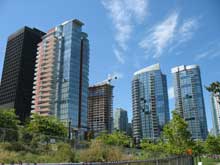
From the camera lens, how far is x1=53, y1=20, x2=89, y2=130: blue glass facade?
321ft

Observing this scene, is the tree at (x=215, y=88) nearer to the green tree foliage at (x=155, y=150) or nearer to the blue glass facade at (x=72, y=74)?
the green tree foliage at (x=155, y=150)

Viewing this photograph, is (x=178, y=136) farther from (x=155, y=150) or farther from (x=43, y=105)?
(x=43, y=105)

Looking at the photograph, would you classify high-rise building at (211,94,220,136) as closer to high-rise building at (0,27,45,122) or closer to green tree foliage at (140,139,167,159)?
green tree foliage at (140,139,167,159)

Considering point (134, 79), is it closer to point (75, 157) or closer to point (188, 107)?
point (188, 107)

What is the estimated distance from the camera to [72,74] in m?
103

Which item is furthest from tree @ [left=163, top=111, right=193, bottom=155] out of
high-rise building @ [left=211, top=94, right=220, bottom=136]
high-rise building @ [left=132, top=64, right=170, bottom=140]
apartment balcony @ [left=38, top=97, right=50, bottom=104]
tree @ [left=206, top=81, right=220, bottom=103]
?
high-rise building @ [left=132, top=64, right=170, bottom=140]

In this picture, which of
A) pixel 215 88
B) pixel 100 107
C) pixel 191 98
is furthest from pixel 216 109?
pixel 100 107

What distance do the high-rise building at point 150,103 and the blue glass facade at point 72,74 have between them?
7564cm

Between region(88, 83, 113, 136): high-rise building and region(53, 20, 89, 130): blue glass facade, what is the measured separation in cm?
5989

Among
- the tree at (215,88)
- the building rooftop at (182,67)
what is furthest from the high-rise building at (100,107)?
the tree at (215,88)

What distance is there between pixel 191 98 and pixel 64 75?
81041mm

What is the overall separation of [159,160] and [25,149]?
559 inches

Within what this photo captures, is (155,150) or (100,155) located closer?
(100,155)

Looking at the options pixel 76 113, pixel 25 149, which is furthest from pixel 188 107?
pixel 25 149
